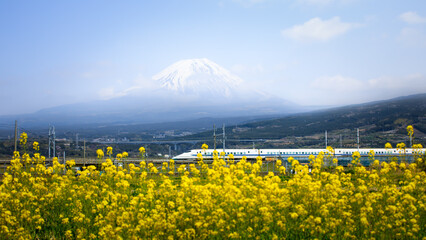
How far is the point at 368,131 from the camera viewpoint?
3989 inches

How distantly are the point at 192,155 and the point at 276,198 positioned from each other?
43.6m

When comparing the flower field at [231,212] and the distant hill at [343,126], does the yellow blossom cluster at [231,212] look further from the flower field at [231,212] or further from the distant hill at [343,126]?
the distant hill at [343,126]

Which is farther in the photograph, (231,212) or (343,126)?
(343,126)

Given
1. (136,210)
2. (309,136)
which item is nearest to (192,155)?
(136,210)

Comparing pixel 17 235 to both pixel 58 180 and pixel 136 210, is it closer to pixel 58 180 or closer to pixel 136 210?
pixel 136 210

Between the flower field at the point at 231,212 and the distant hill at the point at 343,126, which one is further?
the distant hill at the point at 343,126

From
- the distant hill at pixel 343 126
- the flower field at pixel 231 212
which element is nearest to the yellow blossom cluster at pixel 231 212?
the flower field at pixel 231 212

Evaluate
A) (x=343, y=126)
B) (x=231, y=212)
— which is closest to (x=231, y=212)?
(x=231, y=212)

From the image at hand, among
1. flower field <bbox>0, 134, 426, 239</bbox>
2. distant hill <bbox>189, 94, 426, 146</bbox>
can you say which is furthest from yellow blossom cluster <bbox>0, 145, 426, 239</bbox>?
distant hill <bbox>189, 94, 426, 146</bbox>

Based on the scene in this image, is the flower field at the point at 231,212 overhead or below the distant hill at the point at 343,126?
overhead

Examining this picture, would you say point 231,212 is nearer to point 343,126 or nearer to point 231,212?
point 231,212

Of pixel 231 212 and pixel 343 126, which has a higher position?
pixel 231 212

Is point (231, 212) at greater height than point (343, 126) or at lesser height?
greater

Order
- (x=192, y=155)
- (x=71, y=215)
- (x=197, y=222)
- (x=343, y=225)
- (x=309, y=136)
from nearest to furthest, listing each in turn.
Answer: (x=197, y=222), (x=343, y=225), (x=71, y=215), (x=192, y=155), (x=309, y=136)
